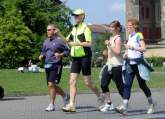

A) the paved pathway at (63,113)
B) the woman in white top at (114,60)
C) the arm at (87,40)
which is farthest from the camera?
the woman in white top at (114,60)

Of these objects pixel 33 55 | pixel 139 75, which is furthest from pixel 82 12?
pixel 33 55

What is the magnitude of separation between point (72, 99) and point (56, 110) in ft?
3.20

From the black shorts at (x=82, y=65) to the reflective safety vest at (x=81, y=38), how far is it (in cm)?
12

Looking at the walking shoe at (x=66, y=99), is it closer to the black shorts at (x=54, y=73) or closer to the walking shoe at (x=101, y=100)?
the black shorts at (x=54, y=73)

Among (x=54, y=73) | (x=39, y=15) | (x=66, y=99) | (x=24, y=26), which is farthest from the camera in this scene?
(x=39, y=15)

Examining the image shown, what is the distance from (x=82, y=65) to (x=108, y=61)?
0.65 metres

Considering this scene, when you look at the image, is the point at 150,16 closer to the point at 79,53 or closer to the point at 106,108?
the point at 106,108

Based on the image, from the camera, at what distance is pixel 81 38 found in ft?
47.7

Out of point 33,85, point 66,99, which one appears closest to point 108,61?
point 66,99

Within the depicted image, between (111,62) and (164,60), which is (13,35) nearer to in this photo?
(164,60)

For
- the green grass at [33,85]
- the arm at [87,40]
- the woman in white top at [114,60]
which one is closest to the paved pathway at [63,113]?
the woman in white top at [114,60]

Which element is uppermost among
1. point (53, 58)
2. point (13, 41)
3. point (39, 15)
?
point (39, 15)

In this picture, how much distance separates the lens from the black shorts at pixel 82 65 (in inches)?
570

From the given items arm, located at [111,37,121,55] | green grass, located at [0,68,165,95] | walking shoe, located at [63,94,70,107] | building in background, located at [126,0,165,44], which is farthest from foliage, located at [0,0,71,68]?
arm, located at [111,37,121,55]
